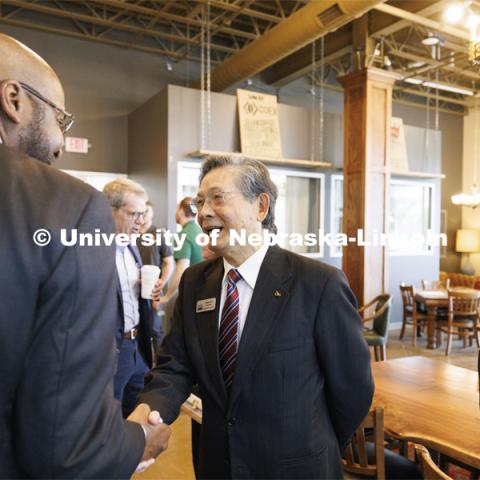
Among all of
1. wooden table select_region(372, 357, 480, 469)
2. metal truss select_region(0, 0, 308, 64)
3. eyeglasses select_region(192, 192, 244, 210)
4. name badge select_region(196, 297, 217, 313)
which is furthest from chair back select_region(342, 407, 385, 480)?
metal truss select_region(0, 0, 308, 64)

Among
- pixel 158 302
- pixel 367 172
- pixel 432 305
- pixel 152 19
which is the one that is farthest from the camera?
pixel 152 19

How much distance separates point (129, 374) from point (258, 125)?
5.29 metres

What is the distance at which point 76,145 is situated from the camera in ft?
26.0

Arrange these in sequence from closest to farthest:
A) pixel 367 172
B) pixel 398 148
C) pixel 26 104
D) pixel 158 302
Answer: pixel 26 104
pixel 158 302
pixel 367 172
pixel 398 148

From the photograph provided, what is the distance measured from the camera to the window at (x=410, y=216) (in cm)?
872

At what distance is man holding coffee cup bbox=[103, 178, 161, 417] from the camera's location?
8.07ft

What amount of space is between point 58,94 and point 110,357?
1.91 feet

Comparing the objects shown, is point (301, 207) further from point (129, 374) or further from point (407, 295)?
point (129, 374)

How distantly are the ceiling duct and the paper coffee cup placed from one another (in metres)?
4.18

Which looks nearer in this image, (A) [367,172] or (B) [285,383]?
(B) [285,383]

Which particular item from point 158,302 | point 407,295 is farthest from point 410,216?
point 158,302

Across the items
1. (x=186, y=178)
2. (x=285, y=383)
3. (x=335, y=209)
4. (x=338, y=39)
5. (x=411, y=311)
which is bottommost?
Result: (x=411, y=311)

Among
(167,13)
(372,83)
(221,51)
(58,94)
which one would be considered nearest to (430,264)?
(372,83)

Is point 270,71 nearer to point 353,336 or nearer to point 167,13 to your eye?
point 167,13
